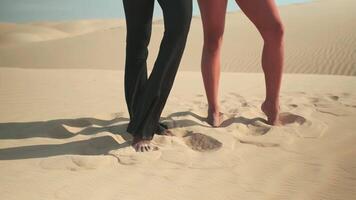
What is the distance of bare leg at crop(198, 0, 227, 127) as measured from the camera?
312 centimetres

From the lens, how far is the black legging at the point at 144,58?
2.45m

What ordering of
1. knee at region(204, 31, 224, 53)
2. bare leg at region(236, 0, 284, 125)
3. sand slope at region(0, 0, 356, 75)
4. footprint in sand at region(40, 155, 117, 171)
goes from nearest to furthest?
footprint in sand at region(40, 155, 117, 171) < bare leg at region(236, 0, 284, 125) < knee at region(204, 31, 224, 53) < sand slope at region(0, 0, 356, 75)

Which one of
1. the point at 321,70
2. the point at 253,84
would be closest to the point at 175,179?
the point at 253,84

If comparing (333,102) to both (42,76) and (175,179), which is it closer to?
(175,179)

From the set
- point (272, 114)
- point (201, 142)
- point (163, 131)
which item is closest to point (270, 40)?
point (272, 114)

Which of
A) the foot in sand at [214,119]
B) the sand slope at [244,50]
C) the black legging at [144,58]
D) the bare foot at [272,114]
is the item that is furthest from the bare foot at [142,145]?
the sand slope at [244,50]

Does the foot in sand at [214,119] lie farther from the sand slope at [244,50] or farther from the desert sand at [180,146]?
the sand slope at [244,50]

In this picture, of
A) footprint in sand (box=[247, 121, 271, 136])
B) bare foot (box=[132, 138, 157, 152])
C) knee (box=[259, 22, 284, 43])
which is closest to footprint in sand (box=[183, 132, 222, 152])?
bare foot (box=[132, 138, 157, 152])

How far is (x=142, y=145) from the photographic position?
260cm

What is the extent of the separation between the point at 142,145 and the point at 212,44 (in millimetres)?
1083

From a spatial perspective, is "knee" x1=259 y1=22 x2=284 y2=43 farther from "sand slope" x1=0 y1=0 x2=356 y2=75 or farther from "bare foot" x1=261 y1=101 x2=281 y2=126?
"sand slope" x1=0 y1=0 x2=356 y2=75

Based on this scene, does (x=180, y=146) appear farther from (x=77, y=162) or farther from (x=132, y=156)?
(x=77, y=162)

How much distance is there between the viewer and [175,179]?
2152 mm

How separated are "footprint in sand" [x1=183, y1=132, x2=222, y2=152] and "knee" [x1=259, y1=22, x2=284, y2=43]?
847 millimetres
